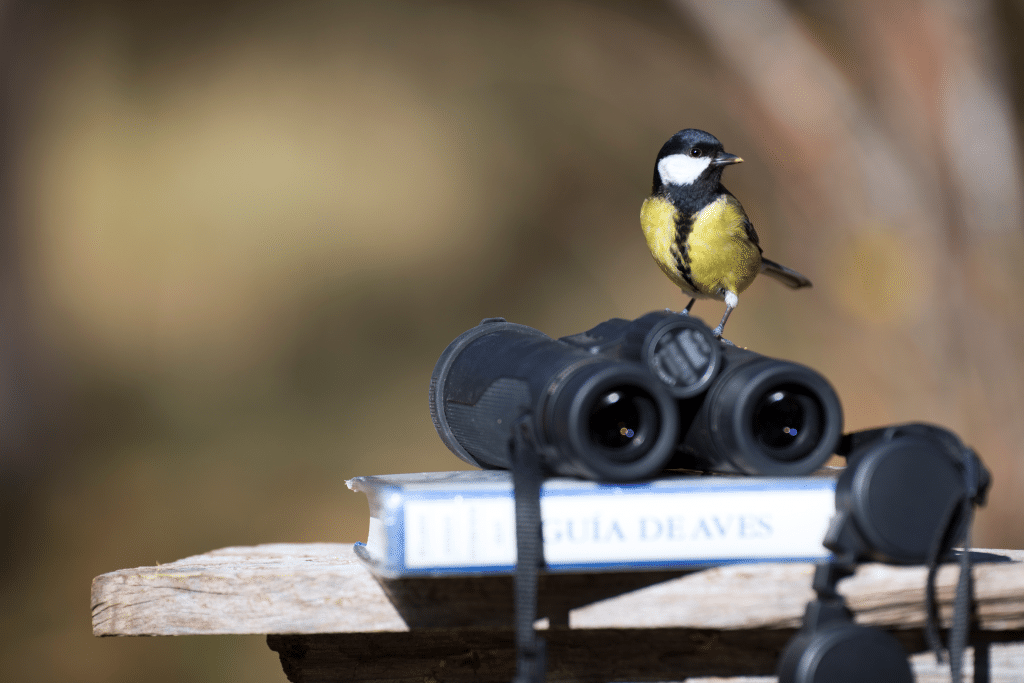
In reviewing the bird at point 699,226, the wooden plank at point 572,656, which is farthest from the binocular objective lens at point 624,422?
the bird at point 699,226

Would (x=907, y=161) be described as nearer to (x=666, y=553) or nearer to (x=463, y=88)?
(x=463, y=88)

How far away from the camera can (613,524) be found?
1.68 feet

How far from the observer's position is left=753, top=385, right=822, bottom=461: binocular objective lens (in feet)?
1.77

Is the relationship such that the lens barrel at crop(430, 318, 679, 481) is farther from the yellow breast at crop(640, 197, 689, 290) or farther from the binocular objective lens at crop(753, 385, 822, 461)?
the yellow breast at crop(640, 197, 689, 290)

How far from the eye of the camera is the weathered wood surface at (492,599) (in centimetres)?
53

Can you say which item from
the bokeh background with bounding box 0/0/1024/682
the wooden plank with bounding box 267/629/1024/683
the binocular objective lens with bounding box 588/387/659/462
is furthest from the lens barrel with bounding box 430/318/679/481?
the bokeh background with bounding box 0/0/1024/682

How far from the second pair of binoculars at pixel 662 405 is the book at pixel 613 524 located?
0.02m

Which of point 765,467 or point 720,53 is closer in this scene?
point 765,467

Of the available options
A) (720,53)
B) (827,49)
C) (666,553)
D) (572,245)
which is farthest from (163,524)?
(666,553)

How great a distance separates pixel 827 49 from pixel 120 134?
1.71 meters

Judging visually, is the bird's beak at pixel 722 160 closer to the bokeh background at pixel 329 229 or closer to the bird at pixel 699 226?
the bird at pixel 699 226

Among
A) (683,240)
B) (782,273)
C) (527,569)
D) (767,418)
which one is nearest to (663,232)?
(683,240)

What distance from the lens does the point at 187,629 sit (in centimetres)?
57

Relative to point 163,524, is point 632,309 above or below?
above
